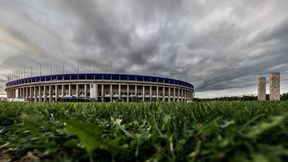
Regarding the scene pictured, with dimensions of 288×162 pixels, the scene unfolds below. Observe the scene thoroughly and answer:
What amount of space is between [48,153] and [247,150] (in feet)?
3.82

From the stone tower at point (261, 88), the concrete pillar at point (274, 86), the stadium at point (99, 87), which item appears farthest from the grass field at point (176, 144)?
the stadium at point (99, 87)

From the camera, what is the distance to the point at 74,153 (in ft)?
3.45

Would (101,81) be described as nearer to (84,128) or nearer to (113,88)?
(113,88)

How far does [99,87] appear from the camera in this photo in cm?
7238

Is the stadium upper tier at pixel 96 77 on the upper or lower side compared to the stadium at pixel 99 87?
upper

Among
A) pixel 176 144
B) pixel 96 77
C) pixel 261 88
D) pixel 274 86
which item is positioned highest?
pixel 96 77

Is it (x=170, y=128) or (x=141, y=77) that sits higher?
(x=141, y=77)

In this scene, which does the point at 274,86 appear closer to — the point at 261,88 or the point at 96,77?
the point at 261,88

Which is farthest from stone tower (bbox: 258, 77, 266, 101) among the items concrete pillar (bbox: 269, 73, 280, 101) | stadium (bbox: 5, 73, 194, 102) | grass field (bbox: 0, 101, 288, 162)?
stadium (bbox: 5, 73, 194, 102)

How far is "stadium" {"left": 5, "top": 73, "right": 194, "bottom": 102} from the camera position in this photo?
7050cm

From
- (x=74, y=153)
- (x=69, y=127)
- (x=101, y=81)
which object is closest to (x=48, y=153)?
(x=74, y=153)

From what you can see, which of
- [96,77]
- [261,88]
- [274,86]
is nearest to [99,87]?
[96,77]

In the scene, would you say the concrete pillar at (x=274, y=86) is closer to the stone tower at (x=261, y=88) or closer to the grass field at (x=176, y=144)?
the stone tower at (x=261, y=88)

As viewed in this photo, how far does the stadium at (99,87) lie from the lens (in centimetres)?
7050
